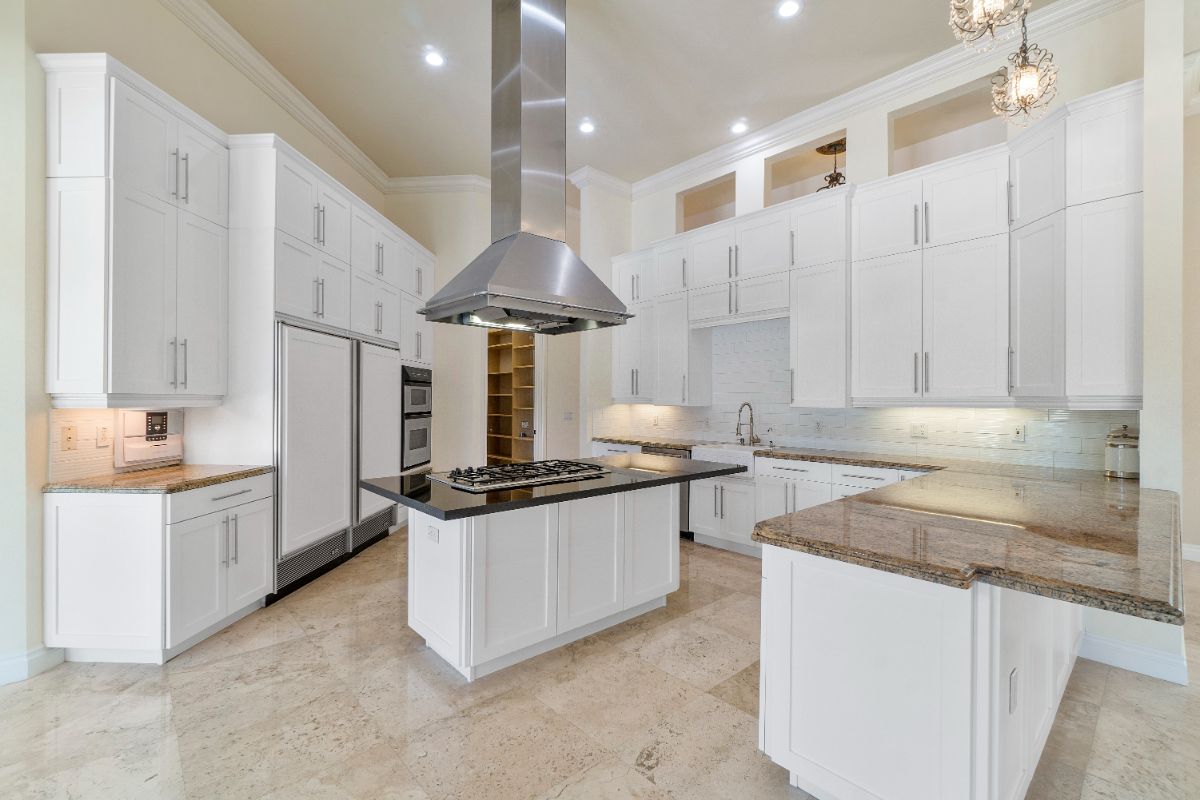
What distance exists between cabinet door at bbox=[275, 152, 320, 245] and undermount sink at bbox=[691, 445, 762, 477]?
332 centimetres

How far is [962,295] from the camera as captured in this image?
337 cm

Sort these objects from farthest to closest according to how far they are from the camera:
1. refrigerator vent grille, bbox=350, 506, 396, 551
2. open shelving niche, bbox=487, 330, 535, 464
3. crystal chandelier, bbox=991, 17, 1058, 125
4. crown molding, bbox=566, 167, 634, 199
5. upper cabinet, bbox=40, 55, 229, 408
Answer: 1. open shelving niche, bbox=487, 330, 535, 464
2. crown molding, bbox=566, 167, 634, 199
3. refrigerator vent grille, bbox=350, 506, 396, 551
4. upper cabinet, bbox=40, 55, 229, 408
5. crystal chandelier, bbox=991, 17, 1058, 125

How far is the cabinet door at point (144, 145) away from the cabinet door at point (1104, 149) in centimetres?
460

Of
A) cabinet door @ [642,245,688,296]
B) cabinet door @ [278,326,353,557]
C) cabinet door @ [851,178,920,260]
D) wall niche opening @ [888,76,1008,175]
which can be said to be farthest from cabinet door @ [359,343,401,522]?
wall niche opening @ [888,76,1008,175]

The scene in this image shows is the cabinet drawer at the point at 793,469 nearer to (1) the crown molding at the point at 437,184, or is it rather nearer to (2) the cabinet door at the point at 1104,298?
(2) the cabinet door at the point at 1104,298

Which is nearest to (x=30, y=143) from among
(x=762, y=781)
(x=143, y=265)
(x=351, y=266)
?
(x=143, y=265)

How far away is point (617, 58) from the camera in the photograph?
3695 millimetres

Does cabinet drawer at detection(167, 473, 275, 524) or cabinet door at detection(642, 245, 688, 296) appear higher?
cabinet door at detection(642, 245, 688, 296)

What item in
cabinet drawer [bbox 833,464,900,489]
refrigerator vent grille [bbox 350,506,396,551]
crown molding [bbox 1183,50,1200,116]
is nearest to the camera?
crown molding [bbox 1183,50,1200,116]

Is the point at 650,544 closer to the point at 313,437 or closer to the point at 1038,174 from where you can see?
the point at 313,437

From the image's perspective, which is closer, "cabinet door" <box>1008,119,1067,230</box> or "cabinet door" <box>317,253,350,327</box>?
"cabinet door" <box>1008,119,1067,230</box>

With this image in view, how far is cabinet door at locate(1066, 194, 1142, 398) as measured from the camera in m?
2.55

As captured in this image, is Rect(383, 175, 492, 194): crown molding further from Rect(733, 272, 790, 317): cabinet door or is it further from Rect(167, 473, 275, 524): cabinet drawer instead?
Rect(167, 473, 275, 524): cabinet drawer

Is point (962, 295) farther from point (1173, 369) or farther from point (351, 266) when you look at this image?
point (351, 266)
